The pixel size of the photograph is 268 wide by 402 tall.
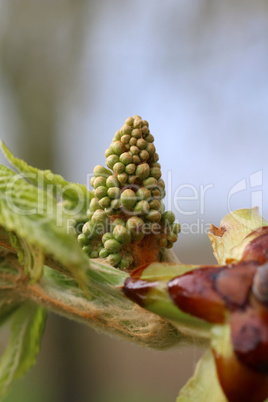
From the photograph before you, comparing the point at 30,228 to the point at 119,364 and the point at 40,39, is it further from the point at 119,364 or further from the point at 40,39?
the point at 119,364

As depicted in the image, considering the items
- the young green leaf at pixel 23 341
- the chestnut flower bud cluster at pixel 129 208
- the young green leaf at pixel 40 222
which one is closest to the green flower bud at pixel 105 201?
the chestnut flower bud cluster at pixel 129 208

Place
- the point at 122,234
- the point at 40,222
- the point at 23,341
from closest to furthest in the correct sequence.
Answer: the point at 40,222 → the point at 122,234 → the point at 23,341

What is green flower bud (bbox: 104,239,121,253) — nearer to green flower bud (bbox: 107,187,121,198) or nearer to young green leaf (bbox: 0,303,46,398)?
green flower bud (bbox: 107,187,121,198)

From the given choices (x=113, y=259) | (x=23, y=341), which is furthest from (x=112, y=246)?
(x=23, y=341)

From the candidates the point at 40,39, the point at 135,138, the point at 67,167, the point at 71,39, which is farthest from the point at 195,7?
the point at 135,138

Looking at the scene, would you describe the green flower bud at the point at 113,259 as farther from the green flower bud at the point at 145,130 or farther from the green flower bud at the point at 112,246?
the green flower bud at the point at 145,130

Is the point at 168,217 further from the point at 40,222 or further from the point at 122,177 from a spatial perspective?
the point at 40,222

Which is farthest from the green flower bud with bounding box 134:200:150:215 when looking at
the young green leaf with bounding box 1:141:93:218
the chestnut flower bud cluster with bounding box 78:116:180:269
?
the young green leaf with bounding box 1:141:93:218
